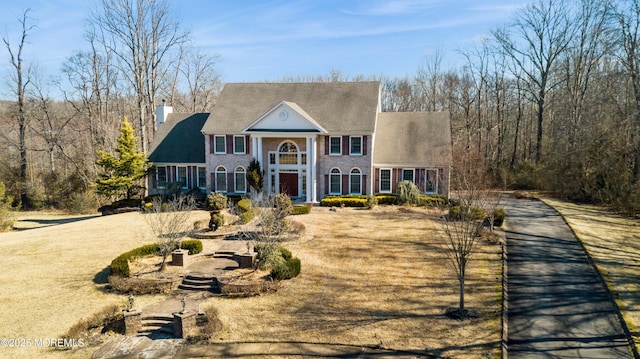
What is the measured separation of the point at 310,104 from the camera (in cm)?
3688

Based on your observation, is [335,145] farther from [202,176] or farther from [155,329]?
[155,329]

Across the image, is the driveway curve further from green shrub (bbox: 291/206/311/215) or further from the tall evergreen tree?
Answer: the tall evergreen tree

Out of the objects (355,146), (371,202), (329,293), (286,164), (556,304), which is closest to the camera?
(556,304)

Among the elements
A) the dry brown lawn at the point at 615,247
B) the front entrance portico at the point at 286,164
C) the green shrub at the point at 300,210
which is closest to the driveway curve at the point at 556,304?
the dry brown lawn at the point at 615,247

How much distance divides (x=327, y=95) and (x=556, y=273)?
24.4 m

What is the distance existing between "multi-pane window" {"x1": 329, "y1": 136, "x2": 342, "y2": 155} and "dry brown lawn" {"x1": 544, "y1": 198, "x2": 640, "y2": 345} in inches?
676

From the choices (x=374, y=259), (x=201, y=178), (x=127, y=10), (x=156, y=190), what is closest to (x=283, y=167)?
(x=201, y=178)

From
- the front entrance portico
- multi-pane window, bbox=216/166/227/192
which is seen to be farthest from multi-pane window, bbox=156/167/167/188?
the front entrance portico

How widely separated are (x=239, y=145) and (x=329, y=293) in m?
20.6

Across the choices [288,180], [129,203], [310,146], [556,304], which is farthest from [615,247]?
[129,203]

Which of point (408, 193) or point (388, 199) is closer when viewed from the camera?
point (408, 193)

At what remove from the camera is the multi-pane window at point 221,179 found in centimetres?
3566

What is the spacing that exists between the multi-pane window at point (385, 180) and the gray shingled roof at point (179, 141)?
15711 millimetres

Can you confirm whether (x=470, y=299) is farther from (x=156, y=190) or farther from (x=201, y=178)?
(x=156, y=190)
